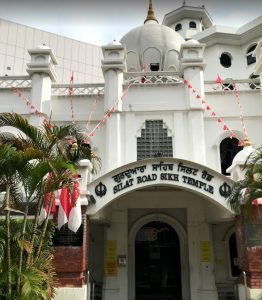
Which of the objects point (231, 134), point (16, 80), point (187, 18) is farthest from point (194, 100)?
point (187, 18)

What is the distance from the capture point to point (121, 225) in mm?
14453

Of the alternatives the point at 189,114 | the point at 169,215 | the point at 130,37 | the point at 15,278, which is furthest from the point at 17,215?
the point at 130,37

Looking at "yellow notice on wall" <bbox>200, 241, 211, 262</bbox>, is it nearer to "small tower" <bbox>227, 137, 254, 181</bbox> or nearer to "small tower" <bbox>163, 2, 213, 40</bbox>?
"small tower" <bbox>227, 137, 254, 181</bbox>

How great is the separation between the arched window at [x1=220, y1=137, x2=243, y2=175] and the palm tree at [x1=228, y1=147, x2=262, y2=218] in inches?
201

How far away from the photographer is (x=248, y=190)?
9.75m

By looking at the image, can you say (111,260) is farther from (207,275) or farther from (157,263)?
(207,275)

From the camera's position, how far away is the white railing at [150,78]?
1691cm

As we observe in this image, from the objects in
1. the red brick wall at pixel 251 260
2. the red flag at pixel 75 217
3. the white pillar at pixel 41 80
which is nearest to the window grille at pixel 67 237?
the red flag at pixel 75 217

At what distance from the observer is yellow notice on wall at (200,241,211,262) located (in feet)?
46.1

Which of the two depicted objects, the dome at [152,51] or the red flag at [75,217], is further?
the dome at [152,51]

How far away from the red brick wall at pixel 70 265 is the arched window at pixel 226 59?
22909mm

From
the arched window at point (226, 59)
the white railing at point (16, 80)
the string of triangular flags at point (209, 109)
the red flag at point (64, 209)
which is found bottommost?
the red flag at point (64, 209)

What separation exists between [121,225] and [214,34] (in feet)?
66.3

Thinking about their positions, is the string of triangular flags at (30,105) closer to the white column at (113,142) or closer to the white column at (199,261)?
the white column at (113,142)
